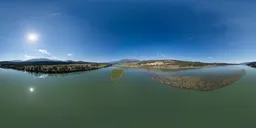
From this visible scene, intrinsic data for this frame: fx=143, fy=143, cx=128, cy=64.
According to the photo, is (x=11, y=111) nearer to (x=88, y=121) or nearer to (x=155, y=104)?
(x=88, y=121)

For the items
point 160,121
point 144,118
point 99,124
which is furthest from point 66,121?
point 160,121

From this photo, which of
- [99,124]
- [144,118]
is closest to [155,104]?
[144,118]

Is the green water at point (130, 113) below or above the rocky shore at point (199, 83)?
below

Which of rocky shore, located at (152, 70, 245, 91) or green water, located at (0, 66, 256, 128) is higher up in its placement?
rocky shore, located at (152, 70, 245, 91)

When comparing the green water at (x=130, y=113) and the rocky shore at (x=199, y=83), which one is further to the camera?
the rocky shore at (x=199, y=83)

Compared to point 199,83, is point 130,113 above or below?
below

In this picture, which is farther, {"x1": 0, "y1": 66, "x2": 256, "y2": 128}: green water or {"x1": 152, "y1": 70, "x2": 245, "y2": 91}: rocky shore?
{"x1": 152, "y1": 70, "x2": 245, "y2": 91}: rocky shore

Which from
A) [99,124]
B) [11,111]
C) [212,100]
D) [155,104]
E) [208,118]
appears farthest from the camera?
[212,100]

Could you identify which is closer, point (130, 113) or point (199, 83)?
point (130, 113)

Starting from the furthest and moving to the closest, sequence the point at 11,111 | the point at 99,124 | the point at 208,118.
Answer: the point at 11,111 → the point at 208,118 → the point at 99,124

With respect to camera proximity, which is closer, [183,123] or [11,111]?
[183,123]
